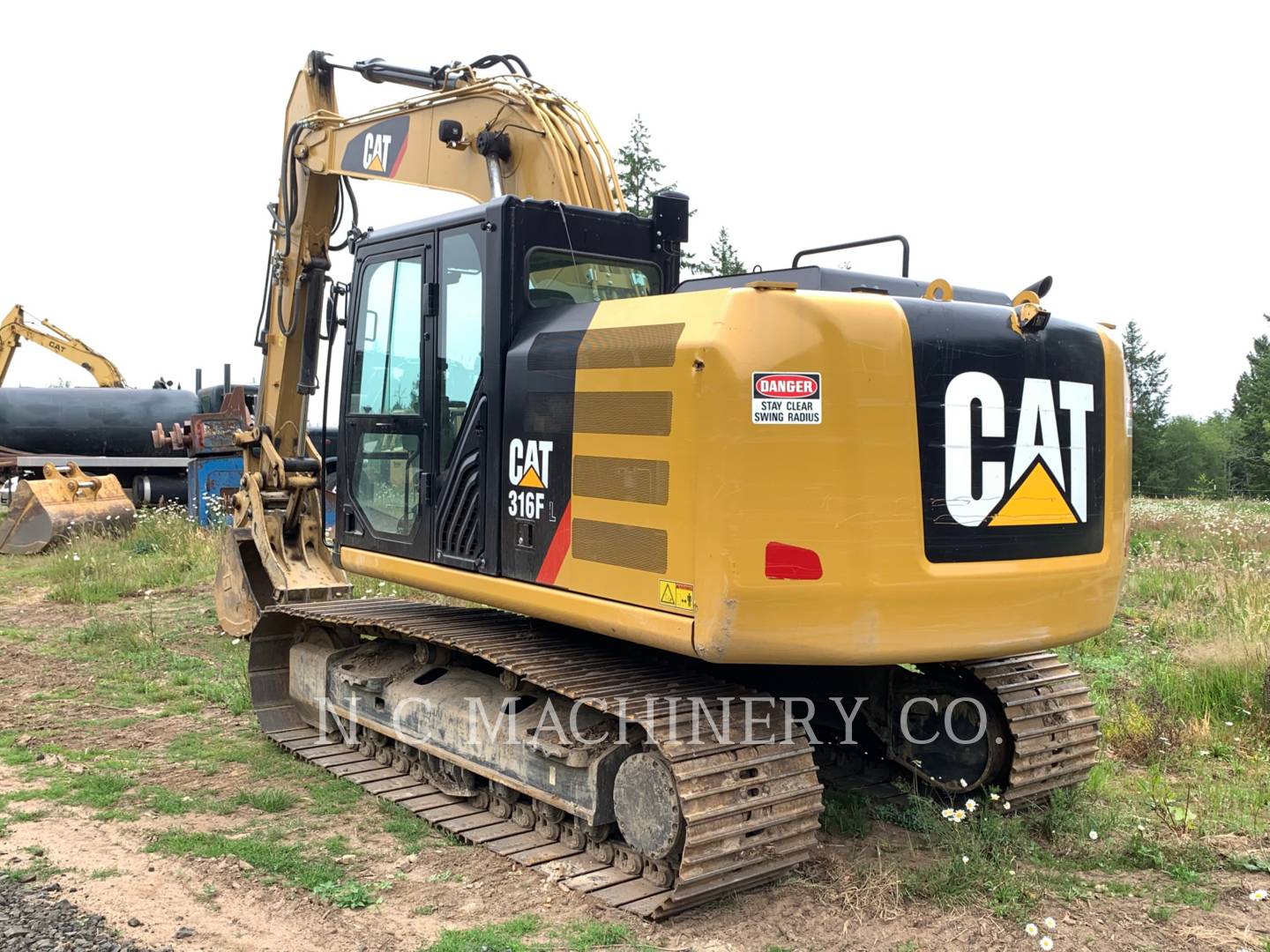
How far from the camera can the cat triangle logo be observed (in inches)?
187

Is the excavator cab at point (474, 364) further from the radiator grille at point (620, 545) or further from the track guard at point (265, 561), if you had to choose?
the track guard at point (265, 561)

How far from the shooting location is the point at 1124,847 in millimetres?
4832

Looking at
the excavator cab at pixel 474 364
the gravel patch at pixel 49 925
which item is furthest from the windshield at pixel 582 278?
the gravel patch at pixel 49 925

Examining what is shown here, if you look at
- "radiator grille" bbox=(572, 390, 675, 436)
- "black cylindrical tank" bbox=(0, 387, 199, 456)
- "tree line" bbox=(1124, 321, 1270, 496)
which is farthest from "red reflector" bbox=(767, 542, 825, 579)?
"tree line" bbox=(1124, 321, 1270, 496)

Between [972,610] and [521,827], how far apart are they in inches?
89.5

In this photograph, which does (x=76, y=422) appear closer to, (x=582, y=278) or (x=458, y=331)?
(x=458, y=331)

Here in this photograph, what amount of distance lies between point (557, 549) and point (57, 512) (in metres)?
12.2

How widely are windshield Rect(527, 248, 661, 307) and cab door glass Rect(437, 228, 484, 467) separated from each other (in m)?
0.27

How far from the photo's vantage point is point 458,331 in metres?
5.28

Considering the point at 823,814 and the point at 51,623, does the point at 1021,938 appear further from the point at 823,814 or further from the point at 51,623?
the point at 51,623

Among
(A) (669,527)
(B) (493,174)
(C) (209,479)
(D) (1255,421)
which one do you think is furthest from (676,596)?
(D) (1255,421)

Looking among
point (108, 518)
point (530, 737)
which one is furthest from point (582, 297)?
point (108, 518)

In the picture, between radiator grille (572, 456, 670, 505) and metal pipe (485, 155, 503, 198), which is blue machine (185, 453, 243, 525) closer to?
metal pipe (485, 155, 503, 198)

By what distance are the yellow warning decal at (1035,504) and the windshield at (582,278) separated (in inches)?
80.2
